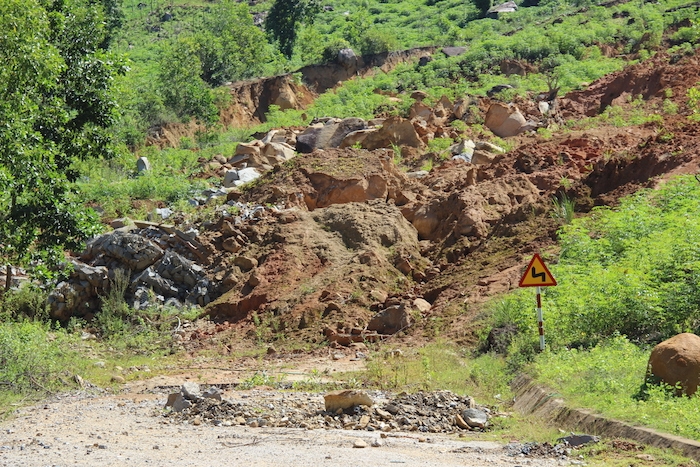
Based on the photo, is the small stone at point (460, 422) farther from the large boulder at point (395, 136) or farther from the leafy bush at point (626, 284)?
the large boulder at point (395, 136)

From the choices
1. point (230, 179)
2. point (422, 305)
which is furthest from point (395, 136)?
point (422, 305)

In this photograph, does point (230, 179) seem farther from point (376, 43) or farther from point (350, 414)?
point (376, 43)

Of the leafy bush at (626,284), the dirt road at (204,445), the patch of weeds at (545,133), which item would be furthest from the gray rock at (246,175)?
the dirt road at (204,445)

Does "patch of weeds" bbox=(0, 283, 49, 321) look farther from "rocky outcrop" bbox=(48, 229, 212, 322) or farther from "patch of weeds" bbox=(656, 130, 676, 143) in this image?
"patch of weeds" bbox=(656, 130, 676, 143)

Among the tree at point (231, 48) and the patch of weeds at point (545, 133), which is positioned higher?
the tree at point (231, 48)

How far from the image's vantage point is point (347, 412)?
10.4 metres

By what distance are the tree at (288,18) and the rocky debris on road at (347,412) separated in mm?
46526

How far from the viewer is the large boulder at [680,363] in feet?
29.5

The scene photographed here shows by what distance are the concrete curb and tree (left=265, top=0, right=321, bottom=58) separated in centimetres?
4606

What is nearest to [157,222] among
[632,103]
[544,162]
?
[544,162]

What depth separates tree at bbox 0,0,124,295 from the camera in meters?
13.9

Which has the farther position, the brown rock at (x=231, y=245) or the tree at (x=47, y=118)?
the brown rock at (x=231, y=245)

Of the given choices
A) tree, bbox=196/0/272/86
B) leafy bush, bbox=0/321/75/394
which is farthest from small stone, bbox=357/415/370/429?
tree, bbox=196/0/272/86

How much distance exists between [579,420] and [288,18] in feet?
161
